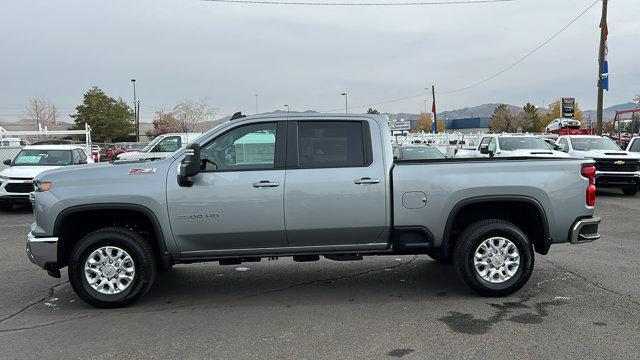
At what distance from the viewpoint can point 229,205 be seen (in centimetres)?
524

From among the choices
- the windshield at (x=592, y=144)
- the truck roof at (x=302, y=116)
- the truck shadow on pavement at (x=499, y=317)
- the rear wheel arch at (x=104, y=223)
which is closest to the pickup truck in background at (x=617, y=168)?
the windshield at (x=592, y=144)

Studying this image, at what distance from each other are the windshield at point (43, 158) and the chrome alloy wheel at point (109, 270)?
31.4 ft

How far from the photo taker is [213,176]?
5.29 m

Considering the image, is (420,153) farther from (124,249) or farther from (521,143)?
(124,249)

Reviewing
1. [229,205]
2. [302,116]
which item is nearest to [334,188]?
[302,116]

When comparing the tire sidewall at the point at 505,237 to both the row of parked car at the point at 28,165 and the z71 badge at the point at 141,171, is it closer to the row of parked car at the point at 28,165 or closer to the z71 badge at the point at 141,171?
the z71 badge at the point at 141,171

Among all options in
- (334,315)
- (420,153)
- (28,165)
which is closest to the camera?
(334,315)

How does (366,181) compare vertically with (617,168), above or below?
above

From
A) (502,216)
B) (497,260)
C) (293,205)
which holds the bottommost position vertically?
(497,260)

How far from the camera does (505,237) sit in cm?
557

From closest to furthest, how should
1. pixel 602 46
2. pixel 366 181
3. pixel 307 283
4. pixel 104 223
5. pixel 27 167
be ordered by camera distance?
pixel 366 181 < pixel 104 223 < pixel 307 283 < pixel 27 167 < pixel 602 46

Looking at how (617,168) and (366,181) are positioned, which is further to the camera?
(617,168)

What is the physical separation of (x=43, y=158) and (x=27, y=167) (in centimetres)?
79

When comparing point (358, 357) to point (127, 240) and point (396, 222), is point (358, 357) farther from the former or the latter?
point (127, 240)
